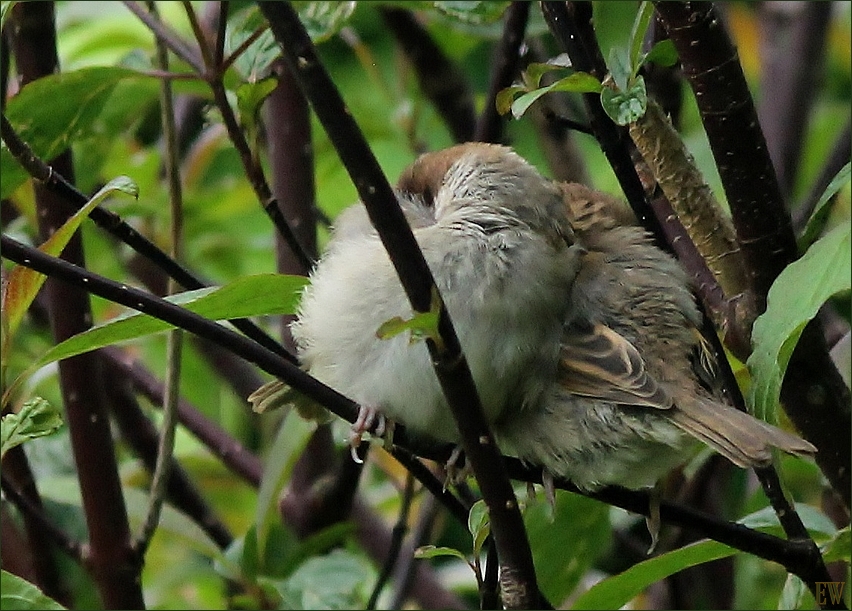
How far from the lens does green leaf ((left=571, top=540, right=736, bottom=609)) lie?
132cm

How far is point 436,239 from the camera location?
1482 millimetres

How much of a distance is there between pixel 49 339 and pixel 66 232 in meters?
1.04

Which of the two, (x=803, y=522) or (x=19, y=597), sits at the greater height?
(x=19, y=597)

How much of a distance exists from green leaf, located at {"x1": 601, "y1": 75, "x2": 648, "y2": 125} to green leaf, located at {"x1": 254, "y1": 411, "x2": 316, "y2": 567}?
2.36ft

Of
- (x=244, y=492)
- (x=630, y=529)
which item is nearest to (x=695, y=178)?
(x=630, y=529)

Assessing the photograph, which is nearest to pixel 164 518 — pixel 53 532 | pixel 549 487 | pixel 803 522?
pixel 53 532

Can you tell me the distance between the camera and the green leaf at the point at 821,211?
121 centimetres

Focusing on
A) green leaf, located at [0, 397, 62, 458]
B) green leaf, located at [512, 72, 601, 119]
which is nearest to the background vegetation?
green leaf, located at [0, 397, 62, 458]

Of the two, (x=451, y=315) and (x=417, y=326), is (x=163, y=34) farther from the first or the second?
(x=417, y=326)

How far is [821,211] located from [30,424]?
78cm

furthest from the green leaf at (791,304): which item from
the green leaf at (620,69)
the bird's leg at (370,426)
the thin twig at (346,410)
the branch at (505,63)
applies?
the branch at (505,63)

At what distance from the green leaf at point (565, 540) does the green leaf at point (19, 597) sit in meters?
0.74

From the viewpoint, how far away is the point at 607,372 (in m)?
1.40

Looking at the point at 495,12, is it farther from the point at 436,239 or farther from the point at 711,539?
the point at 711,539
